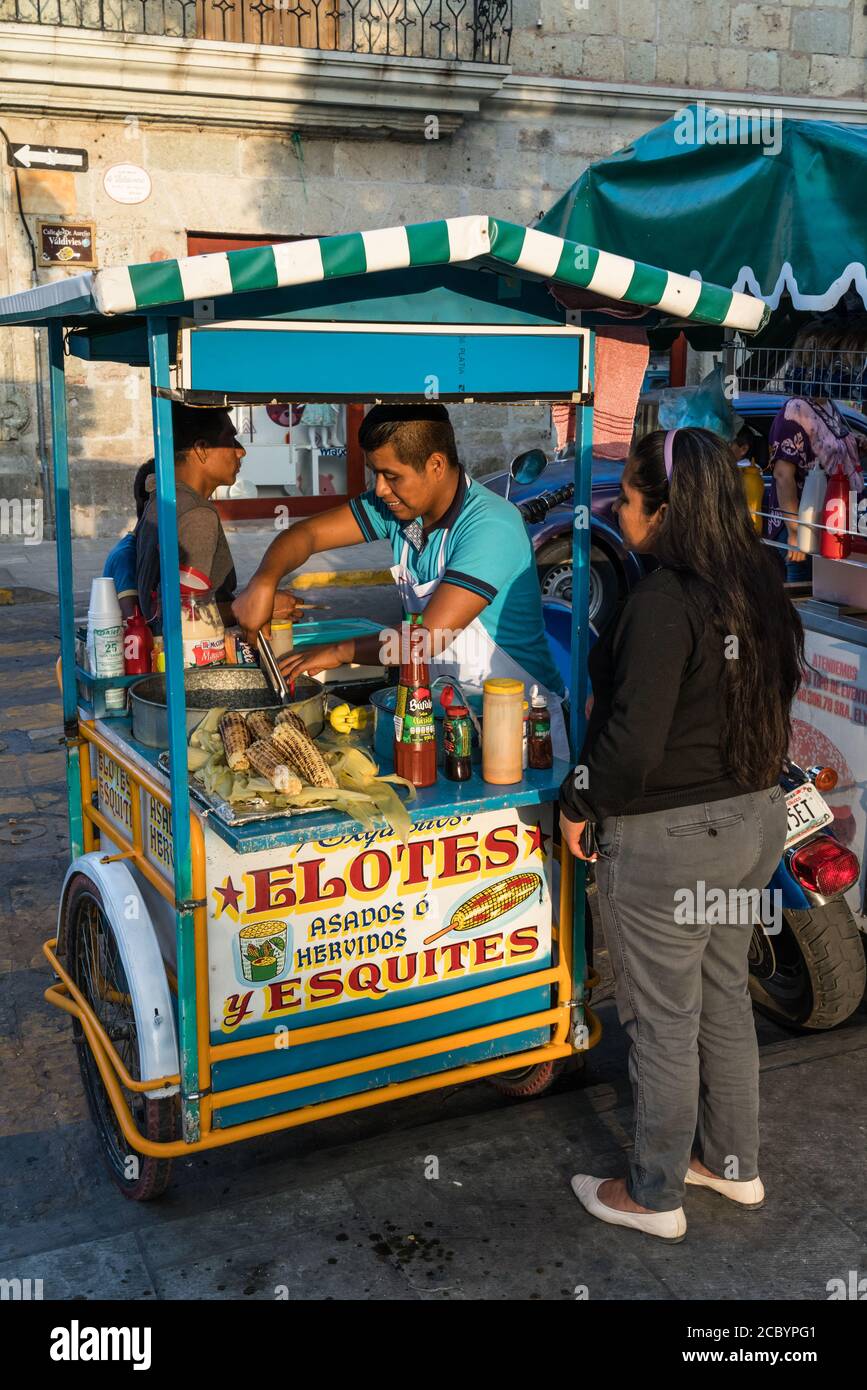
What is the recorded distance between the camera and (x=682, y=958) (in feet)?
10.7

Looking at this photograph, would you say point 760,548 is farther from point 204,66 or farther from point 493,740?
point 204,66

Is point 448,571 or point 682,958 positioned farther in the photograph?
point 448,571

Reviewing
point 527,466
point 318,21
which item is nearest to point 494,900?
point 527,466

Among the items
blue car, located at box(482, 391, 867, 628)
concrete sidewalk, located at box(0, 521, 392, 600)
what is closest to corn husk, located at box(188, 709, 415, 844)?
blue car, located at box(482, 391, 867, 628)

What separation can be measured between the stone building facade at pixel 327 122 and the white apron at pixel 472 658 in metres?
11.6

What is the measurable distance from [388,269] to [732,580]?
1.12 m

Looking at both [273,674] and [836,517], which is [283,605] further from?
[836,517]

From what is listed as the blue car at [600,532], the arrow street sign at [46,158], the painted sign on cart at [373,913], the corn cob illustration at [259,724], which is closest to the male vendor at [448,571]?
the corn cob illustration at [259,724]

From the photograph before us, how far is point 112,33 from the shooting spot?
13.8 meters

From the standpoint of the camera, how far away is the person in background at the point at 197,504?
459 centimetres

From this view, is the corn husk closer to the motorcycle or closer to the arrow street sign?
the motorcycle

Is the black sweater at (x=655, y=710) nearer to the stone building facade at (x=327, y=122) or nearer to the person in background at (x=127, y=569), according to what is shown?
the person in background at (x=127, y=569)

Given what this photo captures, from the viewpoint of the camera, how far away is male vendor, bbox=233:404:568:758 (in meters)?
3.81
